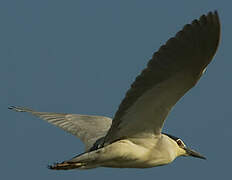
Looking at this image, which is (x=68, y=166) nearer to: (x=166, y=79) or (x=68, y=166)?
(x=68, y=166)

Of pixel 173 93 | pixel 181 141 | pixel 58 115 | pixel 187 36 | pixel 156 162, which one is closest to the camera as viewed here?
pixel 187 36

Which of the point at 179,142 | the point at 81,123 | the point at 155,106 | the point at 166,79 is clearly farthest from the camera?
the point at 81,123

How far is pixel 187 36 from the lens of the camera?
732 cm

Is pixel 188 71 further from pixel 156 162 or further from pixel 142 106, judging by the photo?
pixel 156 162

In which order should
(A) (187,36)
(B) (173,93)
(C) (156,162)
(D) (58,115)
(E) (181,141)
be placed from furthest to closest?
(D) (58,115) → (E) (181,141) → (C) (156,162) → (B) (173,93) → (A) (187,36)

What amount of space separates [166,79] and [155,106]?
487 mm

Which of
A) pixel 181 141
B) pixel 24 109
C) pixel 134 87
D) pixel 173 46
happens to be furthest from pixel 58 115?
pixel 173 46

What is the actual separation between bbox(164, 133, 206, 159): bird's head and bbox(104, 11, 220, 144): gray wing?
92cm

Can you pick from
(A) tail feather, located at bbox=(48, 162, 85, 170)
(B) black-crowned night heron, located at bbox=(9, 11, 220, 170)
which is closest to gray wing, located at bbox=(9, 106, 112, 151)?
(B) black-crowned night heron, located at bbox=(9, 11, 220, 170)

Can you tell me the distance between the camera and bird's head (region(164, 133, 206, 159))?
30.2 ft

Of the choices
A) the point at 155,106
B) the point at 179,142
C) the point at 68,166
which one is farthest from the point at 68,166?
the point at 179,142

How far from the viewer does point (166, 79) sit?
768cm

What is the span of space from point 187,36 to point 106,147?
187cm

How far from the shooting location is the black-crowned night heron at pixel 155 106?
290 inches
